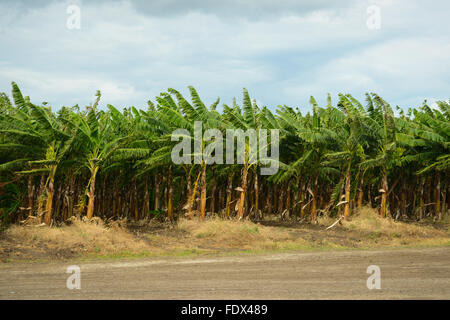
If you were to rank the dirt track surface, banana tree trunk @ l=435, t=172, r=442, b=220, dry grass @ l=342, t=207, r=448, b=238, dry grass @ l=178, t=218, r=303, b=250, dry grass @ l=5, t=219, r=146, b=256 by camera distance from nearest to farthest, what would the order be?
the dirt track surface < dry grass @ l=5, t=219, r=146, b=256 < dry grass @ l=178, t=218, r=303, b=250 < dry grass @ l=342, t=207, r=448, b=238 < banana tree trunk @ l=435, t=172, r=442, b=220

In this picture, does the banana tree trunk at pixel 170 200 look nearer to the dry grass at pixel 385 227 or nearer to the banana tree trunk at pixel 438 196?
the dry grass at pixel 385 227

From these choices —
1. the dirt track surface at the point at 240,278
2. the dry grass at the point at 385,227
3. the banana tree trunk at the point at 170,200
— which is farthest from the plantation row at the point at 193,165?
the dirt track surface at the point at 240,278

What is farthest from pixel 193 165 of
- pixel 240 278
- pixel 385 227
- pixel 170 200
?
pixel 240 278

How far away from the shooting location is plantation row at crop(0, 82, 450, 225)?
51.7ft

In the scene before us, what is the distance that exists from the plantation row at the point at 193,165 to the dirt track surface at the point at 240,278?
562cm

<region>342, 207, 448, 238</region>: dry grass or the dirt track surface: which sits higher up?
the dirt track surface

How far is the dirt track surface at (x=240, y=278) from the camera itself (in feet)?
24.0

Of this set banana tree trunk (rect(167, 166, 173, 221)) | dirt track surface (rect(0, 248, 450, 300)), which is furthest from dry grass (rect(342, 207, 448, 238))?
banana tree trunk (rect(167, 166, 173, 221))

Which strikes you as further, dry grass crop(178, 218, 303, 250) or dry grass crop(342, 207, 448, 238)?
dry grass crop(342, 207, 448, 238)

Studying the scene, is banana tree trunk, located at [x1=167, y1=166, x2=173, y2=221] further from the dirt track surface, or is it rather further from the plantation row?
the dirt track surface

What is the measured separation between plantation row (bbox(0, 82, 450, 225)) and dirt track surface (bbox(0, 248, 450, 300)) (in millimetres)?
5624

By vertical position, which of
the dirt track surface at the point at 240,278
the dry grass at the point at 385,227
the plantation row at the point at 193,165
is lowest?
the dry grass at the point at 385,227

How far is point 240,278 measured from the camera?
8.89m
